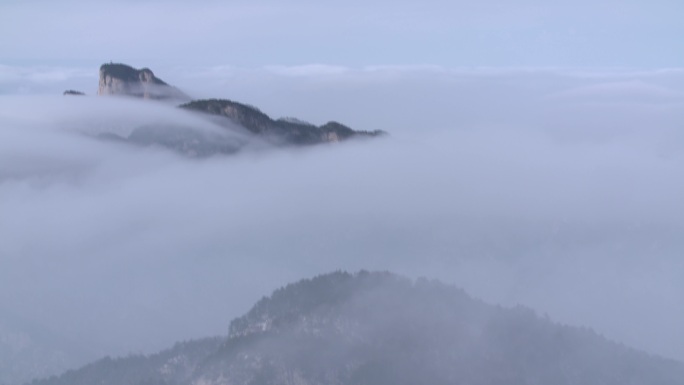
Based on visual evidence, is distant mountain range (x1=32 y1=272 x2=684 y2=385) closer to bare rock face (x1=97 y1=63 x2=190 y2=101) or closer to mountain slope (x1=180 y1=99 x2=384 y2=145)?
mountain slope (x1=180 y1=99 x2=384 y2=145)

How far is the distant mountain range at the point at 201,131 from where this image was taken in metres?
84.8

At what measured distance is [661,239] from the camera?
109 meters

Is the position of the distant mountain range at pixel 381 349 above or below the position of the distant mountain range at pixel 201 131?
below

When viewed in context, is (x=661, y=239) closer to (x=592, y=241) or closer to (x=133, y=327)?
(x=592, y=241)

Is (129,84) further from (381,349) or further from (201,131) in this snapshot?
(381,349)

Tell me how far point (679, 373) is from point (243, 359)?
3098 centimetres

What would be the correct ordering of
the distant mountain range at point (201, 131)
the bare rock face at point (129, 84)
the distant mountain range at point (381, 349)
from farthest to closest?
the bare rock face at point (129, 84)
the distant mountain range at point (201, 131)
the distant mountain range at point (381, 349)

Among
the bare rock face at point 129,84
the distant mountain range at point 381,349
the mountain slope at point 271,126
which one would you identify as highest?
the bare rock face at point 129,84

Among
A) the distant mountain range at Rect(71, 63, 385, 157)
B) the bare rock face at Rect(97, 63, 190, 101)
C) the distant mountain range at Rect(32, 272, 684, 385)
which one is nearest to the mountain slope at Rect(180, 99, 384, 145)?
the distant mountain range at Rect(71, 63, 385, 157)

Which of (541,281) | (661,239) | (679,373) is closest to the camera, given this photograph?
(679,373)

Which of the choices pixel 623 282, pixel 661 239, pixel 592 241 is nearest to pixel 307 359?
pixel 623 282

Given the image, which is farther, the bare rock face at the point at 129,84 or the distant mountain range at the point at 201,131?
the bare rock face at the point at 129,84

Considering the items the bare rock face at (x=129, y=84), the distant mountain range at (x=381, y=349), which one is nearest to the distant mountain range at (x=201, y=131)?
the bare rock face at (x=129, y=84)

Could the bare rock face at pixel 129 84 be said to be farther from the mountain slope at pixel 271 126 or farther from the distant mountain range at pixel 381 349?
the distant mountain range at pixel 381 349
